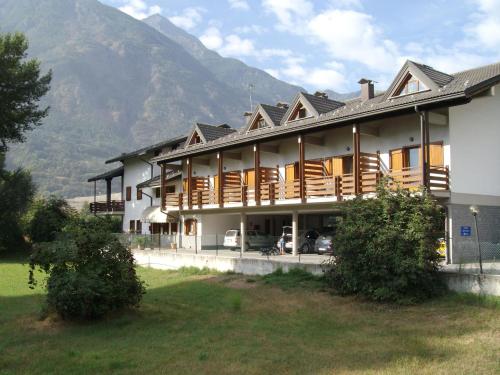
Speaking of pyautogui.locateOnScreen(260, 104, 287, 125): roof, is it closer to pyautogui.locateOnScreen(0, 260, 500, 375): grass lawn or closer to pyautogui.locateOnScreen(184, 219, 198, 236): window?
pyautogui.locateOnScreen(184, 219, 198, 236): window

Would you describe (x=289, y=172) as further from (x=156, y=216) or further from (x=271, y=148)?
(x=156, y=216)

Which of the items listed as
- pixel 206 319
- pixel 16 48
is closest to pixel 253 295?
pixel 206 319

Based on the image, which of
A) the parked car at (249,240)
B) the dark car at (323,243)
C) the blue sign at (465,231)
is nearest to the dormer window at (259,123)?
the parked car at (249,240)

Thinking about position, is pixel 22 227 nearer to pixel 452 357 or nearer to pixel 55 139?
pixel 452 357

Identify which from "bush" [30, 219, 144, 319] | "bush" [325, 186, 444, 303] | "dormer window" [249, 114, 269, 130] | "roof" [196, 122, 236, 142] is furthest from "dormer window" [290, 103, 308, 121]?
"bush" [30, 219, 144, 319]

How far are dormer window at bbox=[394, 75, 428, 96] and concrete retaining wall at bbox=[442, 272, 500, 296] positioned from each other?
988 centimetres

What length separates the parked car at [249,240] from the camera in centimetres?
3316

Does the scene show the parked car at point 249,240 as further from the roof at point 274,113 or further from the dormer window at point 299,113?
the dormer window at point 299,113

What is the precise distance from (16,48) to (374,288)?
34810mm

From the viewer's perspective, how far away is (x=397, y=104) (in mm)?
22281

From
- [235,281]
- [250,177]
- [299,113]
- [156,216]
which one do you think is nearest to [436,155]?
[299,113]

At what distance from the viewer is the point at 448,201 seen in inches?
855

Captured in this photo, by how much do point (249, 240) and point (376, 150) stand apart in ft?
36.8

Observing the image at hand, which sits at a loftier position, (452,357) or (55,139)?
(55,139)
